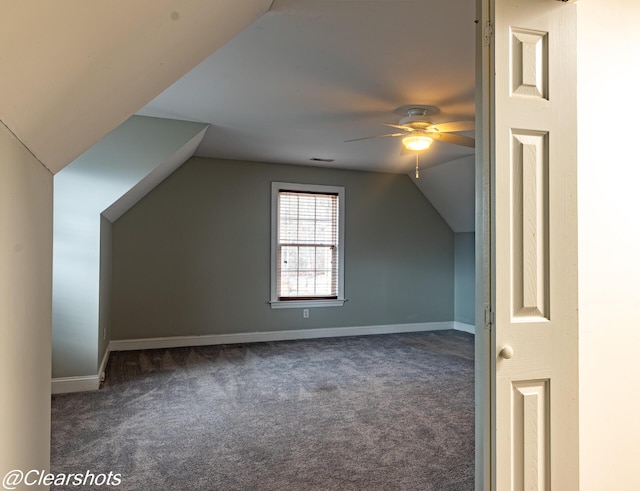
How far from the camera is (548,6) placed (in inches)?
56.0

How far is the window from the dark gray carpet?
50.0 inches

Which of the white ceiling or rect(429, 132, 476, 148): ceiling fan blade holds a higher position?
the white ceiling

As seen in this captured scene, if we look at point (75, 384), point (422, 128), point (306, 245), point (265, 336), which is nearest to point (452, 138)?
point (422, 128)

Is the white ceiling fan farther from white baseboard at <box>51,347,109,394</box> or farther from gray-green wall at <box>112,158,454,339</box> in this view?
white baseboard at <box>51,347,109,394</box>

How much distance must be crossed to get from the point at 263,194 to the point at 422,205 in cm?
263

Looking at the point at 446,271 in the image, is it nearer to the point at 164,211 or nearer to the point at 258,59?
the point at 164,211

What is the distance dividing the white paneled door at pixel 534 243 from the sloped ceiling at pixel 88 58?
3.54 ft

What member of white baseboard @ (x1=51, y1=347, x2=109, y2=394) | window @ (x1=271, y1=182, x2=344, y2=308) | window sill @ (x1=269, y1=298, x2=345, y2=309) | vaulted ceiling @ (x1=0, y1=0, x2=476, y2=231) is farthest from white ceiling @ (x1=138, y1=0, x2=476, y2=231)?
white baseboard @ (x1=51, y1=347, x2=109, y2=394)

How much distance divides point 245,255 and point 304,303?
1.08m

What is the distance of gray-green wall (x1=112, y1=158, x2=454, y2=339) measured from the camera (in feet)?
17.5

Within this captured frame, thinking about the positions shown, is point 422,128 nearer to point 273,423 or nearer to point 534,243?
point 534,243

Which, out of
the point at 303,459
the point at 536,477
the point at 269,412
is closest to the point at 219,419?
the point at 269,412

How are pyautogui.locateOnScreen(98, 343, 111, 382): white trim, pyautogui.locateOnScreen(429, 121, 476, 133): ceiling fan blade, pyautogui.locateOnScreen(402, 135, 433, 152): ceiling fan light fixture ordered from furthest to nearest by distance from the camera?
pyautogui.locateOnScreen(98, 343, 111, 382): white trim
pyautogui.locateOnScreen(402, 135, 433, 152): ceiling fan light fixture
pyautogui.locateOnScreen(429, 121, 476, 133): ceiling fan blade

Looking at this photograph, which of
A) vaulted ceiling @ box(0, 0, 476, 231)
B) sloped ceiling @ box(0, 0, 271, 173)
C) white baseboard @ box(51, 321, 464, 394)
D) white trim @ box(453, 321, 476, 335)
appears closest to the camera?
sloped ceiling @ box(0, 0, 271, 173)
